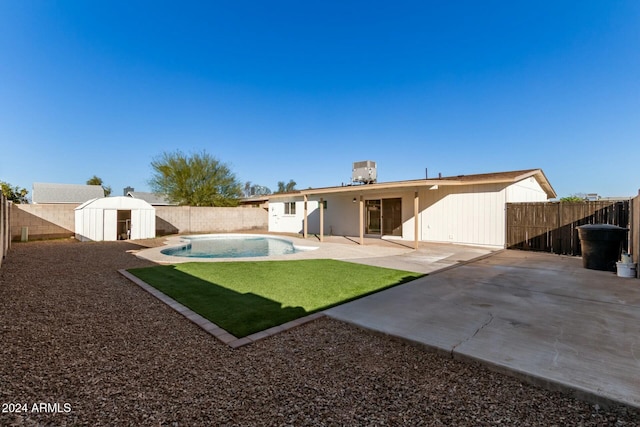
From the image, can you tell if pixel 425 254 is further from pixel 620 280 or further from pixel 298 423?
pixel 298 423

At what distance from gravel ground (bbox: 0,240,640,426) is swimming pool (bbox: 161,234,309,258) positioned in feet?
25.6

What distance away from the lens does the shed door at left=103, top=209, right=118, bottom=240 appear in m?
14.4

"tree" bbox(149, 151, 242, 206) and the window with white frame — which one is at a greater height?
"tree" bbox(149, 151, 242, 206)

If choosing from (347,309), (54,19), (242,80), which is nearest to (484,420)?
(347,309)

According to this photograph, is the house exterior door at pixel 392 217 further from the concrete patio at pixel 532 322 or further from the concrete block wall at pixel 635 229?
the concrete block wall at pixel 635 229

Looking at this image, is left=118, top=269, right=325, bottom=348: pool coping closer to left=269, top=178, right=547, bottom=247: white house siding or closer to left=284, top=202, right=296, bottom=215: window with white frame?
left=269, top=178, right=547, bottom=247: white house siding

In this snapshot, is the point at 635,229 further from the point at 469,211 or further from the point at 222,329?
the point at 222,329

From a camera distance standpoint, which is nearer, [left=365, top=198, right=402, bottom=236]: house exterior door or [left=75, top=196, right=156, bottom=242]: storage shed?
[left=75, top=196, right=156, bottom=242]: storage shed

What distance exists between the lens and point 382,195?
15227 mm

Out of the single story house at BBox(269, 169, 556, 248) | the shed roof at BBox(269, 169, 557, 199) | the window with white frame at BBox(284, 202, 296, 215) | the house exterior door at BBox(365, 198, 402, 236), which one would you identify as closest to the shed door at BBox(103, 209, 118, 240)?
the single story house at BBox(269, 169, 556, 248)

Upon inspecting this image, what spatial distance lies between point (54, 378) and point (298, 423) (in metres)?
2.41

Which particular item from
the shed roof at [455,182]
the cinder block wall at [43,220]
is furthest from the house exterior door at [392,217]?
the cinder block wall at [43,220]

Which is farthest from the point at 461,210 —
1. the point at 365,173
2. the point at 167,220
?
the point at 167,220

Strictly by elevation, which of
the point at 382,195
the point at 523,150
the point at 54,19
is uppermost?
the point at 54,19
